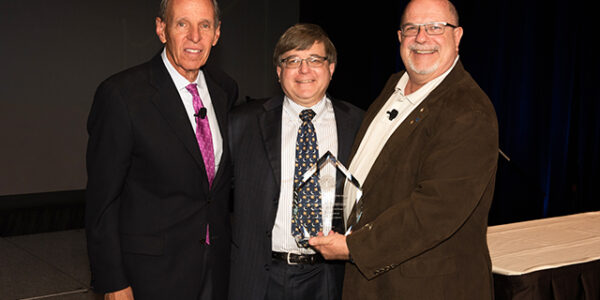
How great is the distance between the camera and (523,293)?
2260mm

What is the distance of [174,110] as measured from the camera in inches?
76.7

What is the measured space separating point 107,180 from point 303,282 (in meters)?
0.77

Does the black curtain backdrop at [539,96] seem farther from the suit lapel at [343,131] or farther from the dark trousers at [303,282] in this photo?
the dark trousers at [303,282]

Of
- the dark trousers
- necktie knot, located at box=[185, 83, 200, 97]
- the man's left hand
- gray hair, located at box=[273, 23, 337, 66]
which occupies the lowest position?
the dark trousers

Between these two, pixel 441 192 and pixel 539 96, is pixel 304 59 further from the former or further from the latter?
pixel 539 96

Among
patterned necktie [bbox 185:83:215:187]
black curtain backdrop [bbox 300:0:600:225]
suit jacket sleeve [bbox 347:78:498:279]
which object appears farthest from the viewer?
black curtain backdrop [bbox 300:0:600:225]

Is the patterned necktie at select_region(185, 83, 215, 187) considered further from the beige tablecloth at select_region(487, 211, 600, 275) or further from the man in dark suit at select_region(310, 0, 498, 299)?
the beige tablecloth at select_region(487, 211, 600, 275)

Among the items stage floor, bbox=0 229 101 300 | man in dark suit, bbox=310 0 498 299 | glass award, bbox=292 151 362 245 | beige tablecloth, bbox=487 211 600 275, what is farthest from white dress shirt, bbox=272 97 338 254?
stage floor, bbox=0 229 101 300

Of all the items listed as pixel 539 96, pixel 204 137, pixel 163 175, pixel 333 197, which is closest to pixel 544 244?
pixel 333 197

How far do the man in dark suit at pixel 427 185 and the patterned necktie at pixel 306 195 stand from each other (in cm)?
11

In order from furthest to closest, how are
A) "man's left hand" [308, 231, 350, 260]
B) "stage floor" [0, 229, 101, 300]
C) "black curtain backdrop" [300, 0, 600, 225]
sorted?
"black curtain backdrop" [300, 0, 600, 225], "stage floor" [0, 229, 101, 300], "man's left hand" [308, 231, 350, 260]

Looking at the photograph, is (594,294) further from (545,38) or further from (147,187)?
(545,38)

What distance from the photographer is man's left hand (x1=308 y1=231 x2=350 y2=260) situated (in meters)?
1.79

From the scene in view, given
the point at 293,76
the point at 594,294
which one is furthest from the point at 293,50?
the point at 594,294
